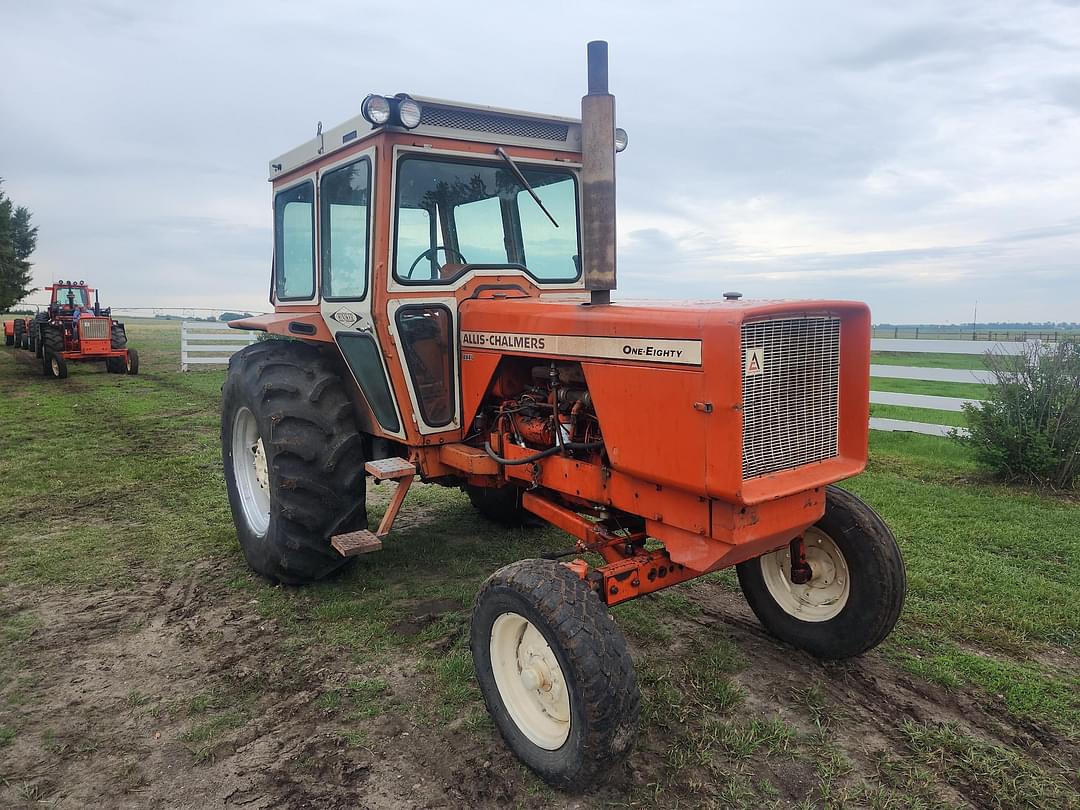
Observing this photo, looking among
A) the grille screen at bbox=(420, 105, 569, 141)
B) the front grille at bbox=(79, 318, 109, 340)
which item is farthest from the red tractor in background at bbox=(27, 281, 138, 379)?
the grille screen at bbox=(420, 105, 569, 141)

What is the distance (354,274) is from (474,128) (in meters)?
1.04

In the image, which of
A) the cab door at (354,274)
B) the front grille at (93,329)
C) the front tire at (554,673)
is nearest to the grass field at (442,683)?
the front tire at (554,673)

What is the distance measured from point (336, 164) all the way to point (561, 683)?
316cm

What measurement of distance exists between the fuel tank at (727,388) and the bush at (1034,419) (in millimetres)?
4621

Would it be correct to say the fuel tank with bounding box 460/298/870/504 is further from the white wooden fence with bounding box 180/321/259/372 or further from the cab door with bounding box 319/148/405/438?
the white wooden fence with bounding box 180/321/259/372

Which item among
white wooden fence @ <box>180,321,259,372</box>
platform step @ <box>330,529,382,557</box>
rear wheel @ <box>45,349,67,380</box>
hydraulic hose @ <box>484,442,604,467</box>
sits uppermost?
white wooden fence @ <box>180,321,259,372</box>

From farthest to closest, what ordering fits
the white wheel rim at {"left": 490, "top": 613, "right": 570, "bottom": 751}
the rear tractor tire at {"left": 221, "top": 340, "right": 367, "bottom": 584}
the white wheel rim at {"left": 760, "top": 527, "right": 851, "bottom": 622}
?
1. the rear tractor tire at {"left": 221, "top": 340, "right": 367, "bottom": 584}
2. the white wheel rim at {"left": 760, "top": 527, "right": 851, "bottom": 622}
3. the white wheel rim at {"left": 490, "top": 613, "right": 570, "bottom": 751}

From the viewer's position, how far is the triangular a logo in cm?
272

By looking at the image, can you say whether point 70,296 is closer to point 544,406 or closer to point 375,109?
point 375,109

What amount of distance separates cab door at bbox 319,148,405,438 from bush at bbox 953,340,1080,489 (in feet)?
18.6

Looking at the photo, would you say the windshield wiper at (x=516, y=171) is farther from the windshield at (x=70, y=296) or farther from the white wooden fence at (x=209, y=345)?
the windshield at (x=70, y=296)

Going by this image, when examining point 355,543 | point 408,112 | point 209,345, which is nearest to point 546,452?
point 355,543

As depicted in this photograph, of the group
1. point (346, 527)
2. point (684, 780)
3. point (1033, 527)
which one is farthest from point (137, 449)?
point (1033, 527)

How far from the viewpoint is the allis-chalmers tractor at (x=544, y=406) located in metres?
2.74
